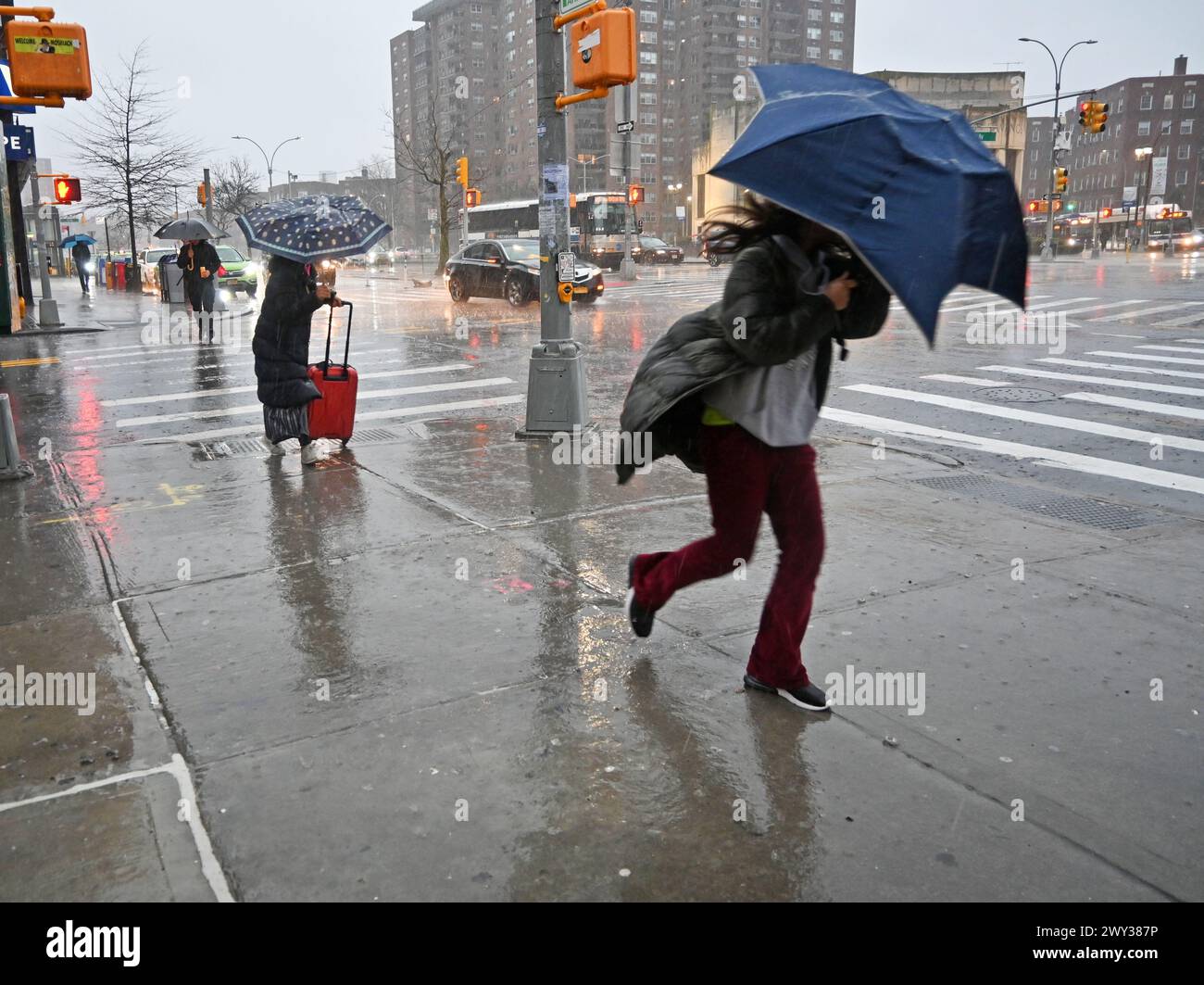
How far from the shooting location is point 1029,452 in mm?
8484

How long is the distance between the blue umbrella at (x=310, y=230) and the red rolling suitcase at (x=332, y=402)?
698 millimetres

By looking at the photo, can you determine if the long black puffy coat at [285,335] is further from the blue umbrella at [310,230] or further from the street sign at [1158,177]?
the street sign at [1158,177]

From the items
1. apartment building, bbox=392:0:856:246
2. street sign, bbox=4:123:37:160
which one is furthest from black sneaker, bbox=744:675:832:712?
apartment building, bbox=392:0:856:246

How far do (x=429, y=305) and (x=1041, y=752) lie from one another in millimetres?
25821

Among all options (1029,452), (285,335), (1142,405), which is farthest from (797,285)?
(1142,405)

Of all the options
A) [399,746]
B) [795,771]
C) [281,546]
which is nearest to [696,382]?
[795,771]

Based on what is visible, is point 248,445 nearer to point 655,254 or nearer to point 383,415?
point 383,415

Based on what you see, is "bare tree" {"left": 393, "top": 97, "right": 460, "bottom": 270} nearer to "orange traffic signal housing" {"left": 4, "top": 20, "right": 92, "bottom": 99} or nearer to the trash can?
the trash can

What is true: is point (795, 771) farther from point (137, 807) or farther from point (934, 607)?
point (137, 807)

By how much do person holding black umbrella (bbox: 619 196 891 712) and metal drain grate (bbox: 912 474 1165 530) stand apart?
333cm

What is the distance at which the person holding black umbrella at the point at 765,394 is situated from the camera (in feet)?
10.7

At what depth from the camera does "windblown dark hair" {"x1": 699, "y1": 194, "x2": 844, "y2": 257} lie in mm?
3277

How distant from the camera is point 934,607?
15.3 feet
